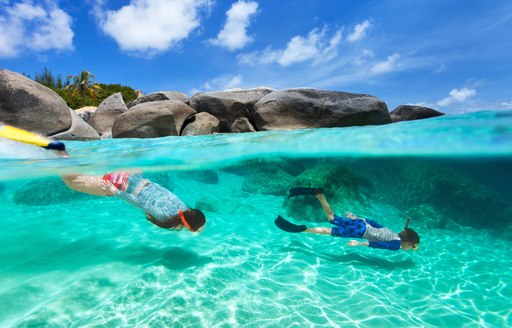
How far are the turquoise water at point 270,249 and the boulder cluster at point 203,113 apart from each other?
1.85 m

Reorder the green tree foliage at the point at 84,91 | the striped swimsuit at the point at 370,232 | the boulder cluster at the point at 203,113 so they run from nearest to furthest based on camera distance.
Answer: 1. the striped swimsuit at the point at 370,232
2. the boulder cluster at the point at 203,113
3. the green tree foliage at the point at 84,91

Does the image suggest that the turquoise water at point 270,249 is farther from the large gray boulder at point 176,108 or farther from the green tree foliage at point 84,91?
the green tree foliage at point 84,91


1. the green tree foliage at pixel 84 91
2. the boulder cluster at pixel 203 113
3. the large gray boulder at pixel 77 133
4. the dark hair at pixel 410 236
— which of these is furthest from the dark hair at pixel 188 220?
the green tree foliage at pixel 84 91

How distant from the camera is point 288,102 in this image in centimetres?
1305

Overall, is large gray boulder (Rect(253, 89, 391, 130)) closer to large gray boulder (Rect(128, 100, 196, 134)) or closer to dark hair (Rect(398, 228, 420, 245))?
large gray boulder (Rect(128, 100, 196, 134))

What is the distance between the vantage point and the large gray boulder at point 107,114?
16.3 metres

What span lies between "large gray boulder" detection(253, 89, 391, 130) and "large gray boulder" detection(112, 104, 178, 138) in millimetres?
4159

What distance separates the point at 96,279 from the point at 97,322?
1.37 m

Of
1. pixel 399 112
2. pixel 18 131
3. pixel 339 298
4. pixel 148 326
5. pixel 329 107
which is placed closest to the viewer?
pixel 148 326

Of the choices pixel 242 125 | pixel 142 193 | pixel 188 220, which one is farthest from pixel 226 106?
pixel 188 220

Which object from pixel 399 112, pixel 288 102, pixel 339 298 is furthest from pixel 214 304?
pixel 399 112

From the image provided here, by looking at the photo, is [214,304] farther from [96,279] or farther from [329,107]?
[329,107]

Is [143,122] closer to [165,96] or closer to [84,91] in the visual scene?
[165,96]

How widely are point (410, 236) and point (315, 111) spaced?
7643 mm
